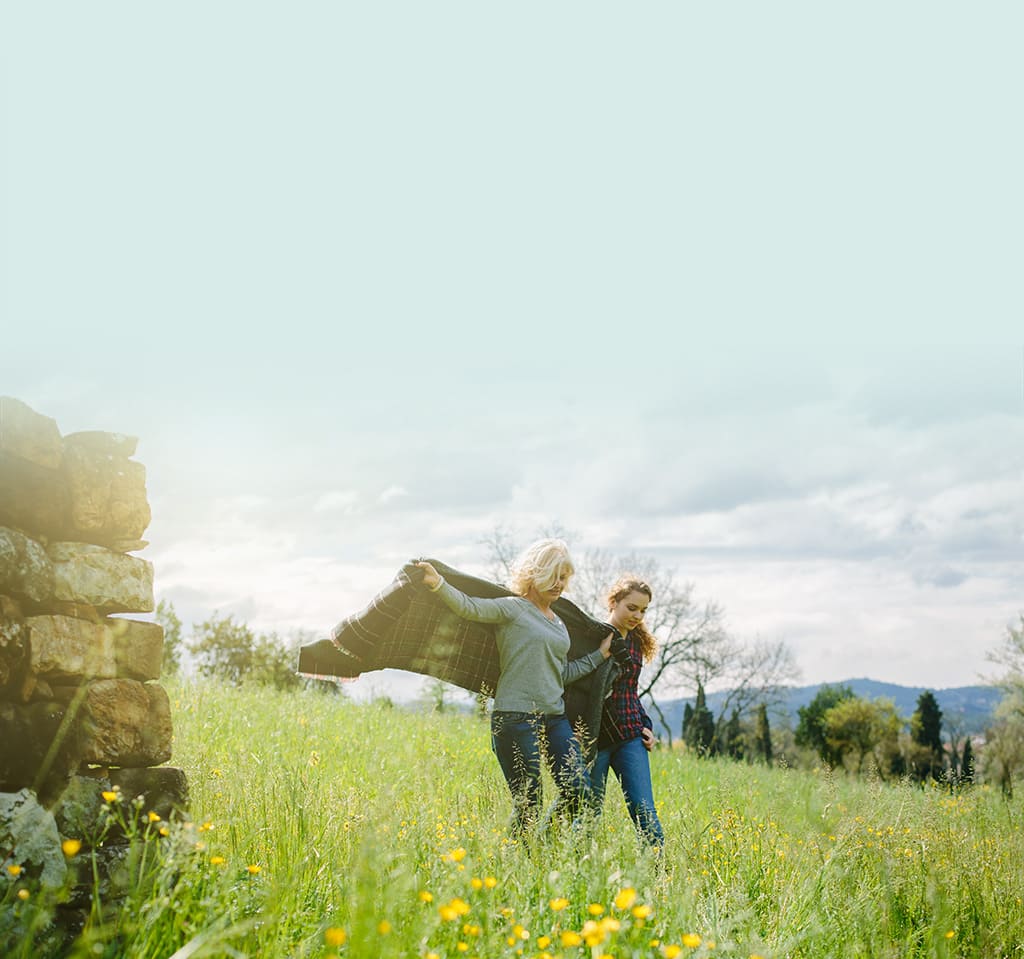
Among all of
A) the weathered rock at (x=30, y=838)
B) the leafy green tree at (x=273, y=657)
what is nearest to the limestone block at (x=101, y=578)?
the weathered rock at (x=30, y=838)

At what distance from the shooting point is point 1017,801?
1003cm

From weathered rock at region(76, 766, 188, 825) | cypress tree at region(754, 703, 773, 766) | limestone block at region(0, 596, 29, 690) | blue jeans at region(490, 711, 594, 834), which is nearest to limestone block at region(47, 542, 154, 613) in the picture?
limestone block at region(0, 596, 29, 690)

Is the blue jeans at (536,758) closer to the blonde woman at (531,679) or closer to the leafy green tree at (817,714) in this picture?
the blonde woman at (531,679)

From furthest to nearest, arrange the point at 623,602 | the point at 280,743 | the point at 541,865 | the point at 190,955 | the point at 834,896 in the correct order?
the point at 280,743
the point at 623,602
the point at 834,896
the point at 541,865
the point at 190,955

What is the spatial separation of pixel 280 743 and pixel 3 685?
484cm

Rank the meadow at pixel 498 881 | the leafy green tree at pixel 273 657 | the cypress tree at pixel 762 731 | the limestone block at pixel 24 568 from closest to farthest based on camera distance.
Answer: the meadow at pixel 498 881, the limestone block at pixel 24 568, the leafy green tree at pixel 273 657, the cypress tree at pixel 762 731

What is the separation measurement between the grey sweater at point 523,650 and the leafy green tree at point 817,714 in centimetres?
5516

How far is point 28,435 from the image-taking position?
12.3 ft

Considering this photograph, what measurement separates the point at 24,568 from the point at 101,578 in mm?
365

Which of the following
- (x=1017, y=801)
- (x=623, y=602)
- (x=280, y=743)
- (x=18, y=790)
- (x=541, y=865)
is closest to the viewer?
(x=18, y=790)

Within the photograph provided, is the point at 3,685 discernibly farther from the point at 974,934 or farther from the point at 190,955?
the point at 974,934

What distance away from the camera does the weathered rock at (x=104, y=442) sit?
400 centimetres

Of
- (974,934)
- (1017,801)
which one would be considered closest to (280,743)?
(974,934)

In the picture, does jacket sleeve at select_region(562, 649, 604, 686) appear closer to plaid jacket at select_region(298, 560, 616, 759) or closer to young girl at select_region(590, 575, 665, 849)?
plaid jacket at select_region(298, 560, 616, 759)
